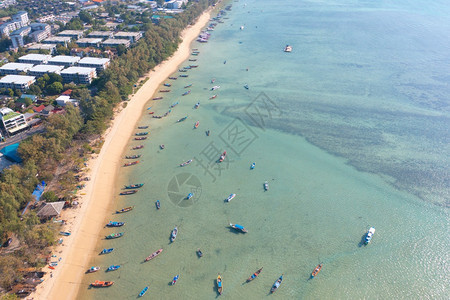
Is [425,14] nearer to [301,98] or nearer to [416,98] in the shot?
[416,98]

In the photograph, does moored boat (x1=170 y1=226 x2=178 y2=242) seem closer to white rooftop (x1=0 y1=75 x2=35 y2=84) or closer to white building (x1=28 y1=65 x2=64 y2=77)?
white rooftop (x1=0 y1=75 x2=35 y2=84)

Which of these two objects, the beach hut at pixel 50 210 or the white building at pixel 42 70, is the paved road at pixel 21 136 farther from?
the white building at pixel 42 70

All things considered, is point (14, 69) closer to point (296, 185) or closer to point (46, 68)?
point (46, 68)

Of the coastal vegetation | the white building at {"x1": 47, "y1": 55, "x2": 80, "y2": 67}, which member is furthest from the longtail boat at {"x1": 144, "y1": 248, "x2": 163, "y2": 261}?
the white building at {"x1": 47, "y1": 55, "x2": 80, "y2": 67}

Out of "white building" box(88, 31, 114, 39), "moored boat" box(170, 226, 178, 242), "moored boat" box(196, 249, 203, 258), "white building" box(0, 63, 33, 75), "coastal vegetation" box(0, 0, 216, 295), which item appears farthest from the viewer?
"white building" box(88, 31, 114, 39)

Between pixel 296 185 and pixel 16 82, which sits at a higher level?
pixel 16 82

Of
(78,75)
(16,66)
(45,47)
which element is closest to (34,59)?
(16,66)

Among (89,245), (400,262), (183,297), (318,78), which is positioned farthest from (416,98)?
(89,245)
